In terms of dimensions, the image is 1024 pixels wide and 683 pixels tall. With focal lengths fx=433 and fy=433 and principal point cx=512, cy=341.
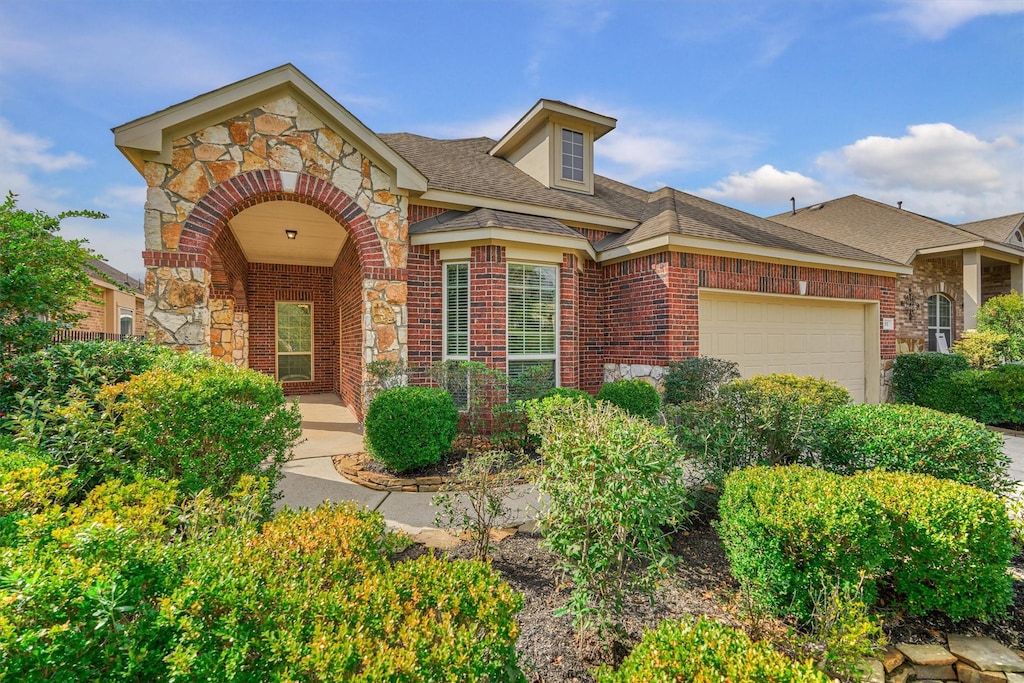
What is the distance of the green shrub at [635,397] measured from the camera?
625cm

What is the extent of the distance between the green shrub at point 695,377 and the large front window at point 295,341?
33.1 feet

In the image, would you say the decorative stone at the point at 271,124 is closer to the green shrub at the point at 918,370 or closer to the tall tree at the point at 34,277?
the tall tree at the point at 34,277

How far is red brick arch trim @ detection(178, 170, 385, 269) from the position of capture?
19.6 ft

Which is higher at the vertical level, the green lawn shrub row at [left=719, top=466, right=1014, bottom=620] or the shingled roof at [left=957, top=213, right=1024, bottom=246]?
the shingled roof at [left=957, top=213, right=1024, bottom=246]

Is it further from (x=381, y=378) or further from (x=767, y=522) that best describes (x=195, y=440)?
(x=767, y=522)

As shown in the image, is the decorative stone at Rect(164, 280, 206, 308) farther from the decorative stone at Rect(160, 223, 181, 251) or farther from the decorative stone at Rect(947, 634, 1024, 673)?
the decorative stone at Rect(947, 634, 1024, 673)

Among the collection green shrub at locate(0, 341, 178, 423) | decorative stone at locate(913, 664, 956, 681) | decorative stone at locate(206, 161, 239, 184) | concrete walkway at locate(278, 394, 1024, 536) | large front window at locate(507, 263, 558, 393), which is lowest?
decorative stone at locate(913, 664, 956, 681)

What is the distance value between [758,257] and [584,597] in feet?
25.8

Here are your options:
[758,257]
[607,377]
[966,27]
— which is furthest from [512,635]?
[966,27]

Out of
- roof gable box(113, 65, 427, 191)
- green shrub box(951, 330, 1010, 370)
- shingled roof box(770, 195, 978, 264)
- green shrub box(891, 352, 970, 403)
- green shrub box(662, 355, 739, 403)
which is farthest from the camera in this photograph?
shingled roof box(770, 195, 978, 264)

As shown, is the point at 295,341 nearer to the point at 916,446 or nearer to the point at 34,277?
the point at 34,277

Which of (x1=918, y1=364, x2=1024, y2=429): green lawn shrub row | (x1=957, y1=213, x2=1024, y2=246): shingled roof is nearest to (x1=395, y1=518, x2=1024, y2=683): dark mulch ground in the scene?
(x1=918, y1=364, x2=1024, y2=429): green lawn shrub row

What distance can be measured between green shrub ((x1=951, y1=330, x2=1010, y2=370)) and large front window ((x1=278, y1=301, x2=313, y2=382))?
1652cm

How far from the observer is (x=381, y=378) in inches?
257
